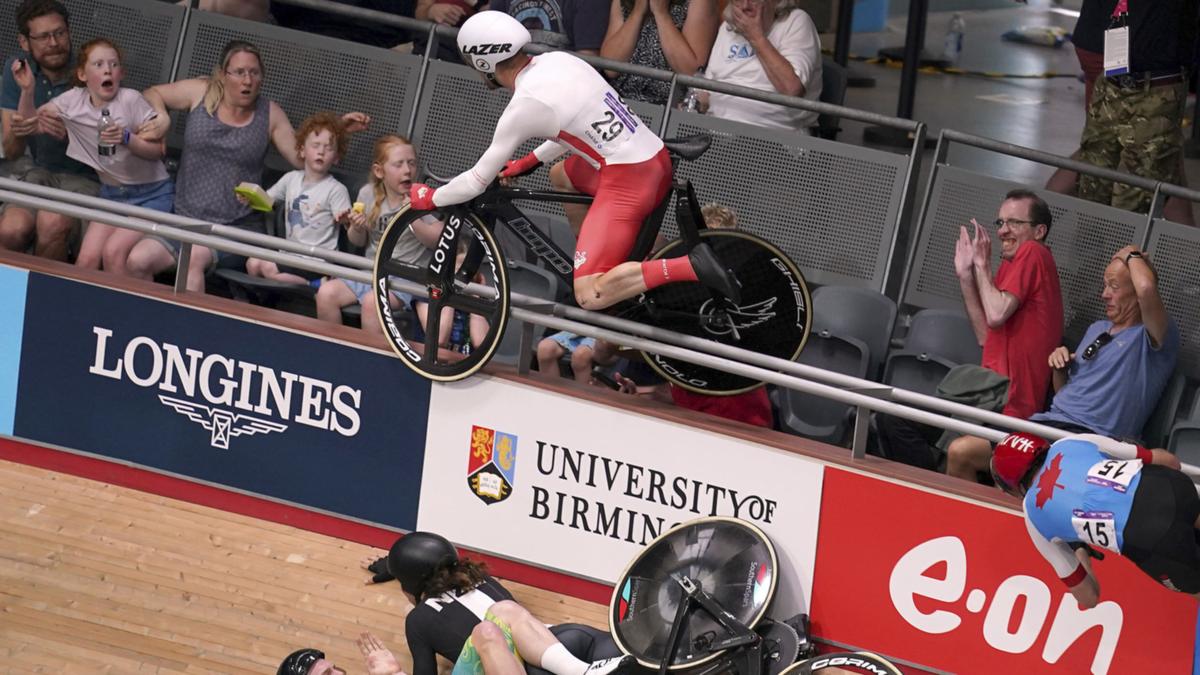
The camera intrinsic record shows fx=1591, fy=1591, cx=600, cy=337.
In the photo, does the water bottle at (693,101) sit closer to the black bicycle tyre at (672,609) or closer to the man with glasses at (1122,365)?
the man with glasses at (1122,365)

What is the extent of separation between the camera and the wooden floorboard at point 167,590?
700 centimetres

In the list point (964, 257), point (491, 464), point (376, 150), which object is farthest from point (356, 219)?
point (964, 257)

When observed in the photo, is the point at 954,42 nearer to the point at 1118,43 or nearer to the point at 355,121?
the point at 1118,43

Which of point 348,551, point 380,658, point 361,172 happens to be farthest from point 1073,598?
point 361,172

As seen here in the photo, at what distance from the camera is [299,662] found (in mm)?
6523

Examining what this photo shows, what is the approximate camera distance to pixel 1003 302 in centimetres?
766

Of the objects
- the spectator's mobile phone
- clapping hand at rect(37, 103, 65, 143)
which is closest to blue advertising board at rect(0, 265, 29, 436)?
clapping hand at rect(37, 103, 65, 143)

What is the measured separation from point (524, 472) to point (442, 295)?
919 millimetres

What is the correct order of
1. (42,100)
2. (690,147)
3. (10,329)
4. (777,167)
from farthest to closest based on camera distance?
(42,100)
(777,167)
(10,329)
(690,147)

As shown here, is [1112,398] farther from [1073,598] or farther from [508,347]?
[508,347]

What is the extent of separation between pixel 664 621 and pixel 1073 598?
173 cm

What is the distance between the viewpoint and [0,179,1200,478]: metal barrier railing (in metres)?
6.68

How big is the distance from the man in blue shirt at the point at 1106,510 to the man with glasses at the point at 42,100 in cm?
574

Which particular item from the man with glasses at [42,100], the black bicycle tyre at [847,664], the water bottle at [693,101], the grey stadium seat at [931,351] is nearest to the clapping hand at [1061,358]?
the grey stadium seat at [931,351]
